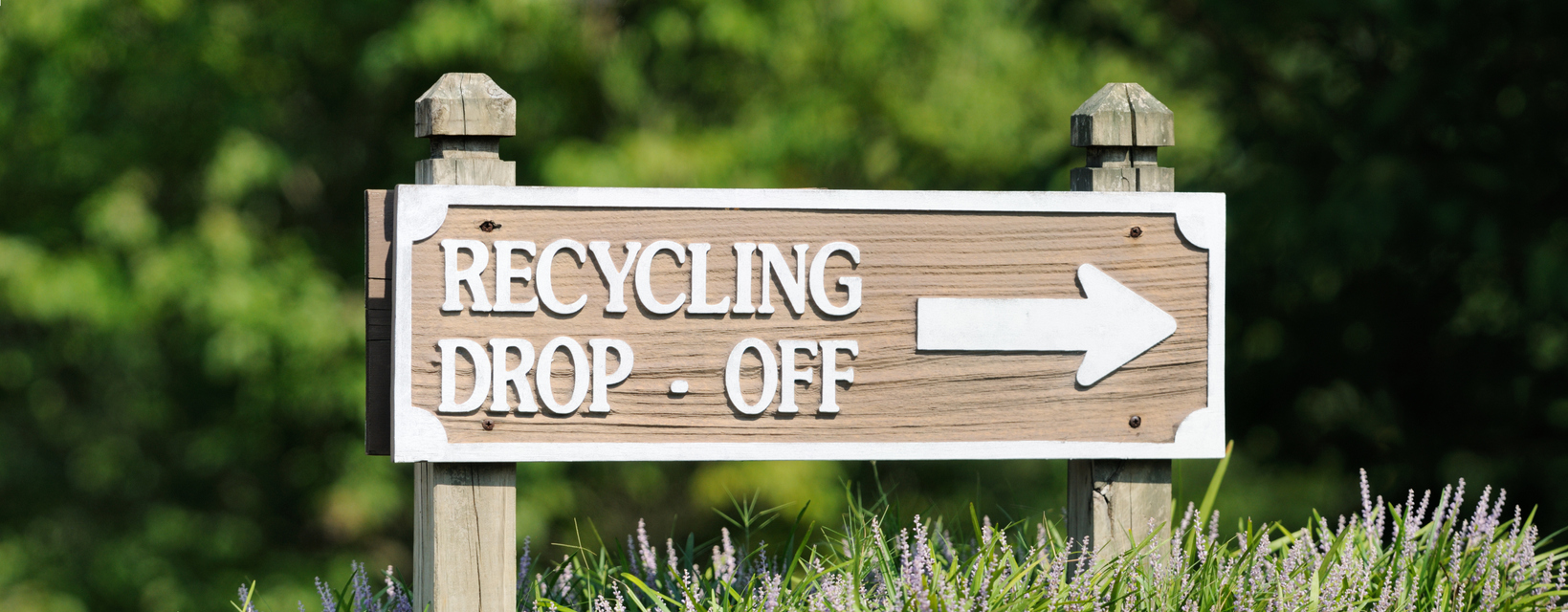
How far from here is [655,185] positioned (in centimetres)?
510

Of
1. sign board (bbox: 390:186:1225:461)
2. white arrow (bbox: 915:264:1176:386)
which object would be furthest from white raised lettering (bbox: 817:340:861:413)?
white arrow (bbox: 915:264:1176:386)

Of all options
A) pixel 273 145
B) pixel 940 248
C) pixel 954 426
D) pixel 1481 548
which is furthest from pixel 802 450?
pixel 273 145

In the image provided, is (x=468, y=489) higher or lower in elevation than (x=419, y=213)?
lower

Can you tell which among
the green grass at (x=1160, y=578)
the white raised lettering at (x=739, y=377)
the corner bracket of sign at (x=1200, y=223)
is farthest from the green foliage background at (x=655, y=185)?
the white raised lettering at (x=739, y=377)

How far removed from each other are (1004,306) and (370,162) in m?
5.04

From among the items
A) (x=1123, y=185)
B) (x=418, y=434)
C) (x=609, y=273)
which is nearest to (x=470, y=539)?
(x=418, y=434)

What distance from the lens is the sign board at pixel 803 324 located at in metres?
1.88

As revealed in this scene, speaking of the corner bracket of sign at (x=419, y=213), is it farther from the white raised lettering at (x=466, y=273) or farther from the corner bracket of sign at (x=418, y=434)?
the corner bracket of sign at (x=418, y=434)

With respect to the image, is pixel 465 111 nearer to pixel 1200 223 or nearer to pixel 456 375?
pixel 456 375

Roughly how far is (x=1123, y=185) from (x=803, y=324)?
592 millimetres

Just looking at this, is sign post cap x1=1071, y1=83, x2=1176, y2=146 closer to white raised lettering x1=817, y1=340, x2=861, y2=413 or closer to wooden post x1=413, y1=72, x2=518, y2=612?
white raised lettering x1=817, y1=340, x2=861, y2=413

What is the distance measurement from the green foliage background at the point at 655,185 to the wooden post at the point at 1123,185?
1.83 m

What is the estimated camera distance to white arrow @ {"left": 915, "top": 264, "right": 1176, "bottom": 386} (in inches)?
78.3

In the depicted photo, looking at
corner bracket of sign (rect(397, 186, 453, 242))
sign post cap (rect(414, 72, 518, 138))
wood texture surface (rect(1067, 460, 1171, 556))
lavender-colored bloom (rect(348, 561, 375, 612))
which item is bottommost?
lavender-colored bloom (rect(348, 561, 375, 612))
